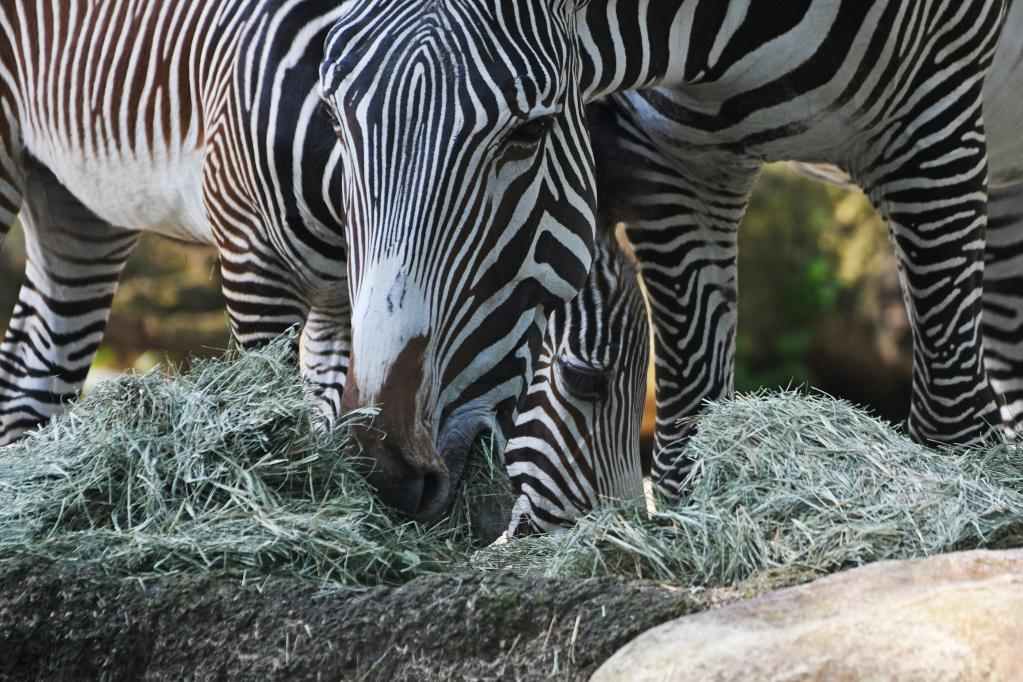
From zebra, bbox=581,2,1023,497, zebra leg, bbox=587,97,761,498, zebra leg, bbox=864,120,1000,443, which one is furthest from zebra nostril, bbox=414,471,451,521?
zebra leg, bbox=864,120,1000,443

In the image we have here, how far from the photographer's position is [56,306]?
4840mm

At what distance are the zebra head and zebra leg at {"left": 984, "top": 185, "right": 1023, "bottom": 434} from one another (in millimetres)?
1915

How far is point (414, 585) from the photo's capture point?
6.59ft

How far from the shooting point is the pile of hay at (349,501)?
2.16 m

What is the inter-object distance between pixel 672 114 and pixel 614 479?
1102 millimetres

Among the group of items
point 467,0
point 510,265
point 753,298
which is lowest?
point 753,298

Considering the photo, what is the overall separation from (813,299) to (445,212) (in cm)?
795

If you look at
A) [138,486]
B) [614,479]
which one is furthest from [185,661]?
[614,479]

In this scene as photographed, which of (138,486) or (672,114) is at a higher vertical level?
(672,114)

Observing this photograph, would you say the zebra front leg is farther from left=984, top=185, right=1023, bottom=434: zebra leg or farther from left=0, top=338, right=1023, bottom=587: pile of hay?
left=984, top=185, right=1023, bottom=434: zebra leg

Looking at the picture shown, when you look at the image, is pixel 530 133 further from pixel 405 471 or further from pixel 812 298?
pixel 812 298

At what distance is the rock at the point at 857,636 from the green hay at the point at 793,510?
267 millimetres

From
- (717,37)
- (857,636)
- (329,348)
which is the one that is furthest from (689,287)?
(857,636)

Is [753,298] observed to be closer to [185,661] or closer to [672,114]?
[672,114]
